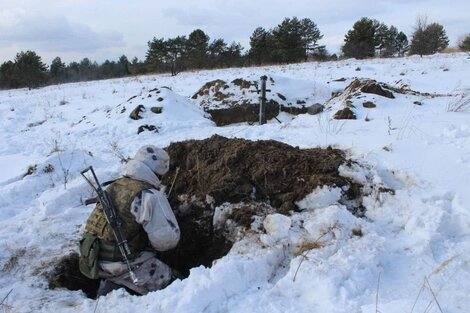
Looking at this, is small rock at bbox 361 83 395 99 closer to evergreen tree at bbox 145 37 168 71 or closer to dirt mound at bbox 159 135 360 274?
dirt mound at bbox 159 135 360 274

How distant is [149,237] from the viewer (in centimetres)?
371

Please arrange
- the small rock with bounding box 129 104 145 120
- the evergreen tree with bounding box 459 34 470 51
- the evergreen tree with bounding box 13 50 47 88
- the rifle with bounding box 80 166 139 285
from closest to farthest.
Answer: the rifle with bounding box 80 166 139 285, the small rock with bounding box 129 104 145 120, the evergreen tree with bounding box 459 34 470 51, the evergreen tree with bounding box 13 50 47 88

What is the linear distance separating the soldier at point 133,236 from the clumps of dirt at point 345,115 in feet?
13.4

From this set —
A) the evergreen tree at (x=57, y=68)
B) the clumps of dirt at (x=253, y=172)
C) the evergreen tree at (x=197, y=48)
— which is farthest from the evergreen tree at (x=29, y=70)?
the clumps of dirt at (x=253, y=172)

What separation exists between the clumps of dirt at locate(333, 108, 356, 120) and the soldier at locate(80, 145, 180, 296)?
4.08 m

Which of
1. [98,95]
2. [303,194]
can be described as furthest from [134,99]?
[303,194]

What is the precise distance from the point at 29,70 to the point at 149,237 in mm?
35802

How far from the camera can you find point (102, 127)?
9.93 m

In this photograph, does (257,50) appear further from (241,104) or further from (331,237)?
(331,237)

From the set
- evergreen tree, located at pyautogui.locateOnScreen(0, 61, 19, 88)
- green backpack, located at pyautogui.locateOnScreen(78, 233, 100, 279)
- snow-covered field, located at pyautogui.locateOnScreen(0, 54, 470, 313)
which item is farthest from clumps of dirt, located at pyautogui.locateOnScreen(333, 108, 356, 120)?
evergreen tree, located at pyautogui.locateOnScreen(0, 61, 19, 88)

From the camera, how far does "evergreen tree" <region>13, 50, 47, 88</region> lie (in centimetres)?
3481

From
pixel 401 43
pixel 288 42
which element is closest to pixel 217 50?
pixel 288 42

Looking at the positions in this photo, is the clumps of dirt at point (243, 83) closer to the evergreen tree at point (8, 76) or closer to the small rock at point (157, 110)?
the small rock at point (157, 110)

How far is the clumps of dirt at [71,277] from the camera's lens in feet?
12.9
